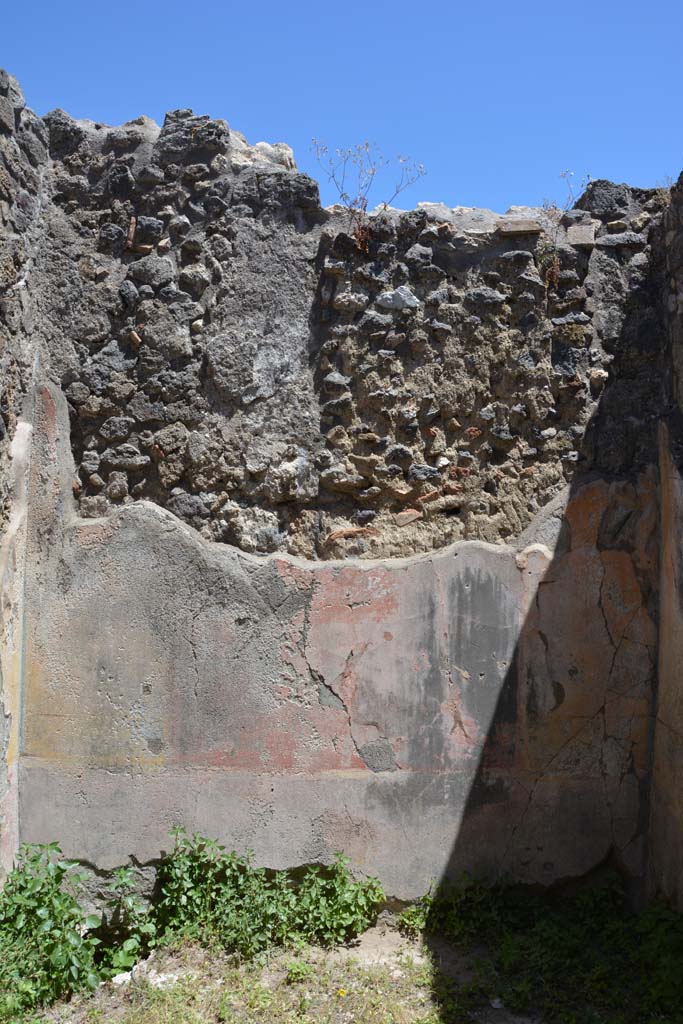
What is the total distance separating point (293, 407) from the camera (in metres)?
3.71

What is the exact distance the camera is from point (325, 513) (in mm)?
3701

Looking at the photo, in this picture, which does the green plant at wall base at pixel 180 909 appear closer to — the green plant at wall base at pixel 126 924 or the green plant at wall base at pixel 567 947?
the green plant at wall base at pixel 126 924

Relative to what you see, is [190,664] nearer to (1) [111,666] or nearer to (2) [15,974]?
(1) [111,666]

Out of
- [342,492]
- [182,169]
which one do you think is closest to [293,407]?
[342,492]

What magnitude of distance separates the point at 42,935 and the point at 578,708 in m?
2.18

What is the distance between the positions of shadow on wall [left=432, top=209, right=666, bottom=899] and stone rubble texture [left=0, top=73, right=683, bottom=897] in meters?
0.01

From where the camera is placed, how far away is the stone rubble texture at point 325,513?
3.54 meters

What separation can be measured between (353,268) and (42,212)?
51.4 inches

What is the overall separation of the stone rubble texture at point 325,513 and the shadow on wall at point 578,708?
0.01 metres

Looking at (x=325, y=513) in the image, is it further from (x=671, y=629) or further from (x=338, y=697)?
(x=671, y=629)

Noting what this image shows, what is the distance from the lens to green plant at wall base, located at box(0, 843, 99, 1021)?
9.99 ft

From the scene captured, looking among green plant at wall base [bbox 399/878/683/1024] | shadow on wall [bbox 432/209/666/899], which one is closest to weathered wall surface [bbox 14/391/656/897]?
shadow on wall [bbox 432/209/666/899]

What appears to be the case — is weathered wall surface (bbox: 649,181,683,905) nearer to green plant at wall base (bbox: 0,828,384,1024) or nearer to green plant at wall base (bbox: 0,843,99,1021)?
green plant at wall base (bbox: 0,828,384,1024)

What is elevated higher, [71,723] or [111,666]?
[111,666]
